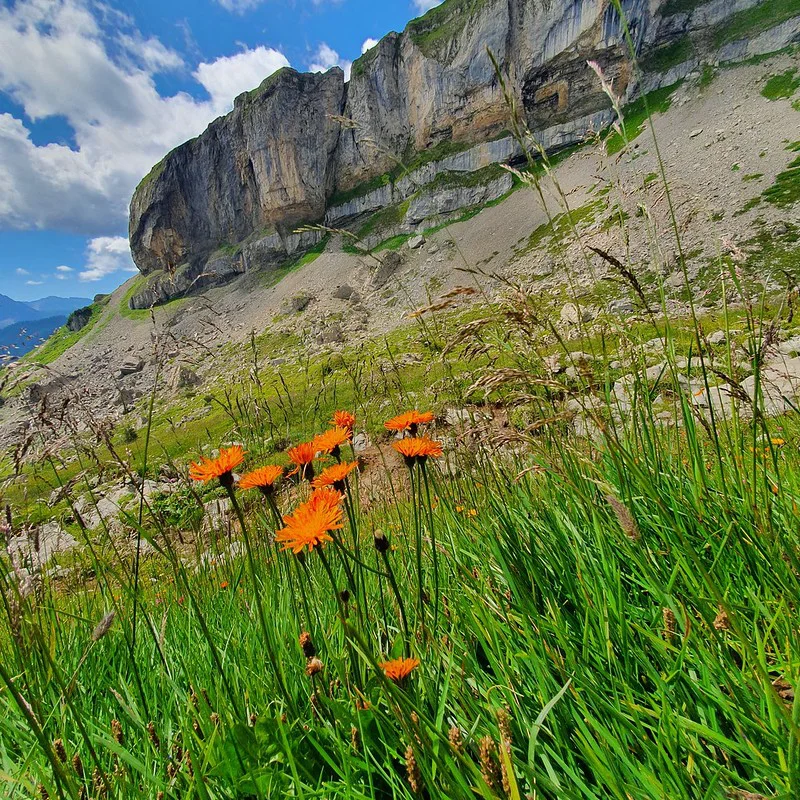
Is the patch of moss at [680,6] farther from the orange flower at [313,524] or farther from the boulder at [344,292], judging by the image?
the orange flower at [313,524]

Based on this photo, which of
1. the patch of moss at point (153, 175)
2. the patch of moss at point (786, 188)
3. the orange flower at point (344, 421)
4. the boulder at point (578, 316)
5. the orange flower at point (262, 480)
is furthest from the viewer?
the patch of moss at point (153, 175)

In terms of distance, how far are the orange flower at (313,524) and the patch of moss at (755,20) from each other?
100873mm

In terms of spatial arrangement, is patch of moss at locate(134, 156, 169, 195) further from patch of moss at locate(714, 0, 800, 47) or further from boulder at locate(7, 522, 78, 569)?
boulder at locate(7, 522, 78, 569)

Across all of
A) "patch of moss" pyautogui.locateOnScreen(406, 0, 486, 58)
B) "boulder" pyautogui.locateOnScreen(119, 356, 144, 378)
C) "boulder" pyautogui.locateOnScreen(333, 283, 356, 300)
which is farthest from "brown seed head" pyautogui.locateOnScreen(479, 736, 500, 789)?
"patch of moss" pyautogui.locateOnScreen(406, 0, 486, 58)

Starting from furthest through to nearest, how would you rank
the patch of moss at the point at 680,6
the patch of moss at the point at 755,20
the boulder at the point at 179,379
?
the patch of moss at the point at 680,6
the patch of moss at the point at 755,20
the boulder at the point at 179,379

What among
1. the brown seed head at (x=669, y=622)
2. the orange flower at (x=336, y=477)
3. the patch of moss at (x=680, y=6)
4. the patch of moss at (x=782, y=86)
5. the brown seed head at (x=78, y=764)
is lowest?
the brown seed head at (x=669, y=622)

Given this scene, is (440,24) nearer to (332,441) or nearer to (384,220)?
(384,220)

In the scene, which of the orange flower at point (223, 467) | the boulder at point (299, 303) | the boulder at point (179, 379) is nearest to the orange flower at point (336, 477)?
the orange flower at point (223, 467)

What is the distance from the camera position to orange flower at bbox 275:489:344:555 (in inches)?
38.4

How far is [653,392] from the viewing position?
75.3 inches

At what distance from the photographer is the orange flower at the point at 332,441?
1553 millimetres

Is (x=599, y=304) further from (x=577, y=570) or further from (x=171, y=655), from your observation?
(x=171, y=655)

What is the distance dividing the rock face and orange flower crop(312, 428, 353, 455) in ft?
258

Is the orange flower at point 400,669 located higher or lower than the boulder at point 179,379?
lower
